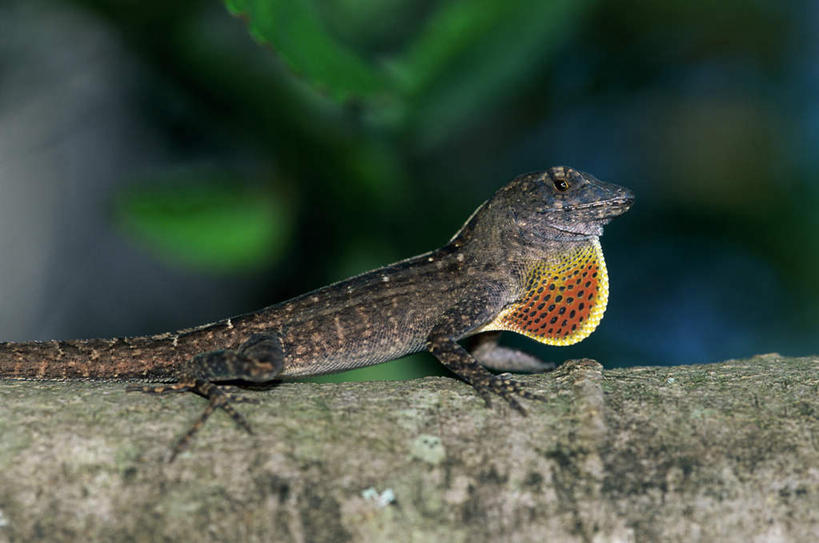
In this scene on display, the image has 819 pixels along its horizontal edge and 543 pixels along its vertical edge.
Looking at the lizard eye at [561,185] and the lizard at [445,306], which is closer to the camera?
the lizard at [445,306]

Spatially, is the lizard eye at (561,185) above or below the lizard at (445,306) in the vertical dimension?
above

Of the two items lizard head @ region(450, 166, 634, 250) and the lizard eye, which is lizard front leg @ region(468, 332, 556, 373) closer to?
lizard head @ region(450, 166, 634, 250)

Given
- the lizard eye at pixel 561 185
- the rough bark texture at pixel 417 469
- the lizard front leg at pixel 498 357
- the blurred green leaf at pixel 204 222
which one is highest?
the blurred green leaf at pixel 204 222

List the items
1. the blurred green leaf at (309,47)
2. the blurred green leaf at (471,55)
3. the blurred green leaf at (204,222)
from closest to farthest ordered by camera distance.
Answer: the blurred green leaf at (309,47) < the blurred green leaf at (471,55) < the blurred green leaf at (204,222)

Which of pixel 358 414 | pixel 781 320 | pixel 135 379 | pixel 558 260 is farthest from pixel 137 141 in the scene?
pixel 781 320

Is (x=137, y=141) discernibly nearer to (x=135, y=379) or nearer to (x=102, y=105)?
(x=102, y=105)

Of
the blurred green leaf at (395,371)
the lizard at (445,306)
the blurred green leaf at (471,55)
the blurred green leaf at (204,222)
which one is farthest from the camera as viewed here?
the blurred green leaf at (395,371)

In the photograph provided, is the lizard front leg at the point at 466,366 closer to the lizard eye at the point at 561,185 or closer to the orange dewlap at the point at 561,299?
the orange dewlap at the point at 561,299

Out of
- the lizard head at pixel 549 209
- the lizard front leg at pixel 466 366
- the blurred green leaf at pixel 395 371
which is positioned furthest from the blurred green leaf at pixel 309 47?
the blurred green leaf at pixel 395 371
